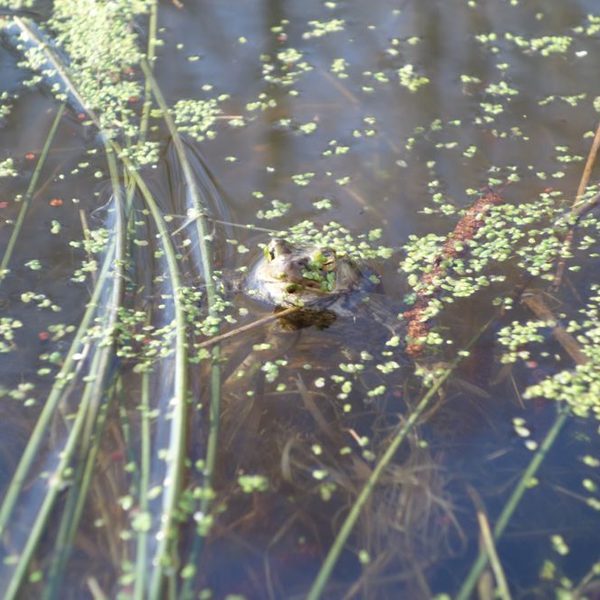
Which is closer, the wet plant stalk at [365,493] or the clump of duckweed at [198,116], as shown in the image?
the wet plant stalk at [365,493]

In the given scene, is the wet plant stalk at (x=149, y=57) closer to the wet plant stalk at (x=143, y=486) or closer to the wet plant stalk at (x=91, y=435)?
the wet plant stalk at (x=91, y=435)

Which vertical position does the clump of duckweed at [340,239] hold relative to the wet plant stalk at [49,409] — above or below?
above

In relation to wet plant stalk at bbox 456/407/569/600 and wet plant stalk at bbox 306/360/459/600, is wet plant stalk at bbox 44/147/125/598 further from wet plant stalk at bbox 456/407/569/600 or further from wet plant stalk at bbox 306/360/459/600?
wet plant stalk at bbox 456/407/569/600

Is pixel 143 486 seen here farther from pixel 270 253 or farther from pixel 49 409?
pixel 270 253

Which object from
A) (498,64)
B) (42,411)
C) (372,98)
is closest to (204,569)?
(42,411)

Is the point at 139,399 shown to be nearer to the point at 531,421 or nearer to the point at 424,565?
the point at 424,565

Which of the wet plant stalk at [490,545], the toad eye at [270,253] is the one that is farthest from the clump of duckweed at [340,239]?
the wet plant stalk at [490,545]
